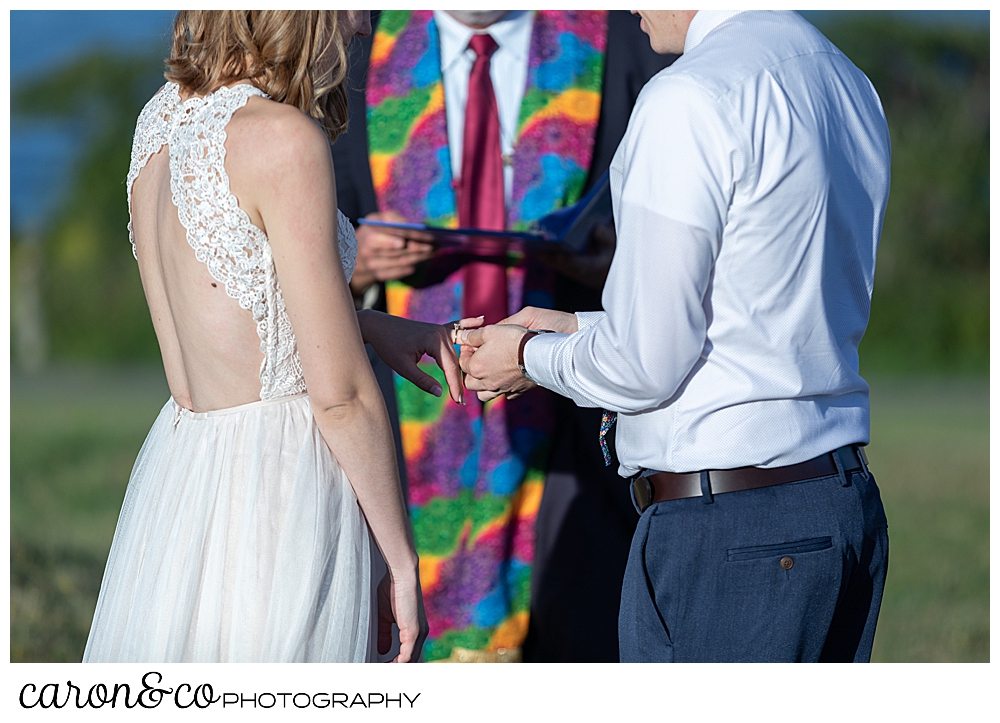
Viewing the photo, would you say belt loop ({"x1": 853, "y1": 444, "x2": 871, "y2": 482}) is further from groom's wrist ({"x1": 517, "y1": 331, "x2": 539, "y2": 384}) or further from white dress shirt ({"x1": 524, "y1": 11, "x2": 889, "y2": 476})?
groom's wrist ({"x1": 517, "y1": 331, "x2": 539, "y2": 384})

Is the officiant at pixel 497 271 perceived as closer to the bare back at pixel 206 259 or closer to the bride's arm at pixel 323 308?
the bare back at pixel 206 259

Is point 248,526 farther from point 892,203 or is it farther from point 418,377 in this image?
point 892,203

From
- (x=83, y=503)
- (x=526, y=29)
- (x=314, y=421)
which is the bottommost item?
(x=83, y=503)

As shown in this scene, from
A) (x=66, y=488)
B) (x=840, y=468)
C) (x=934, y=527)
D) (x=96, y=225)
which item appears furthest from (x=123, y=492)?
(x=96, y=225)

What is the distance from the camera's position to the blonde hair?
1.41m

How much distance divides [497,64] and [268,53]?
1.28 meters

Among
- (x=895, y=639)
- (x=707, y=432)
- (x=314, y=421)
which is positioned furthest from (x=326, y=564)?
(x=895, y=639)

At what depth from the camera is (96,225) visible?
32.7 ft

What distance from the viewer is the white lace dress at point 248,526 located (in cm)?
141

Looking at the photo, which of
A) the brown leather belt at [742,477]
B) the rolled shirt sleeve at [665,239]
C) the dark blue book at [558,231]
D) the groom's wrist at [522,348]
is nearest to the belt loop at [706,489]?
the brown leather belt at [742,477]
